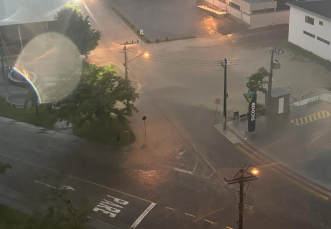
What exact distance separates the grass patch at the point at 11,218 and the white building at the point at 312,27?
4043 centimetres

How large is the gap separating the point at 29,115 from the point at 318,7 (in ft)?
122

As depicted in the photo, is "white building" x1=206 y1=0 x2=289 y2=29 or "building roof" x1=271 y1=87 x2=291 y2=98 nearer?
"building roof" x1=271 y1=87 x2=291 y2=98

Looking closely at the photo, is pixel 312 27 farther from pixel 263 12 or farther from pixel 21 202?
pixel 21 202

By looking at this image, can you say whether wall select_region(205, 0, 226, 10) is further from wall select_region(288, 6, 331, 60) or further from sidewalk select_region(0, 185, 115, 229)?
sidewalk select_region(0, 185, 115, 229)

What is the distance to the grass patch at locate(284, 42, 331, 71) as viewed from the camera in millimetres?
54172

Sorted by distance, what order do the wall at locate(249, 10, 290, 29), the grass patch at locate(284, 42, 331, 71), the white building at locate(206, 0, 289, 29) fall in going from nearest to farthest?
1. the grass patch at locate(284, 42, 331, 71)
2. the white building at locate(206, 0, 289, 29)
3. the wall at locate(249, 10, 290, 29)

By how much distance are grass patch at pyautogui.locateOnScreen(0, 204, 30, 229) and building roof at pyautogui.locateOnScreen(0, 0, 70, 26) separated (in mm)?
40220

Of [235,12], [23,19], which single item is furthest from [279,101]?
[23,19]

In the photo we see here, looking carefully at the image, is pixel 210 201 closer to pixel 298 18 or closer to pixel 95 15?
pixel 298 18

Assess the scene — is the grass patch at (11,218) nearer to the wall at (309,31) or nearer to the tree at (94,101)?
the tree at (94,101)

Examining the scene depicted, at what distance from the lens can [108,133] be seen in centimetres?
3934

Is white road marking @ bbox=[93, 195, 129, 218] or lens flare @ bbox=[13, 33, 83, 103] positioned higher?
lens flare @ bbox=[13, 33, 83, 103]

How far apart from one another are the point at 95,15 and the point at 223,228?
58.7 m

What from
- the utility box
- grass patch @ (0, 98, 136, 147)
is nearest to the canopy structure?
grass patch @ (0, 98, 136, 147)
